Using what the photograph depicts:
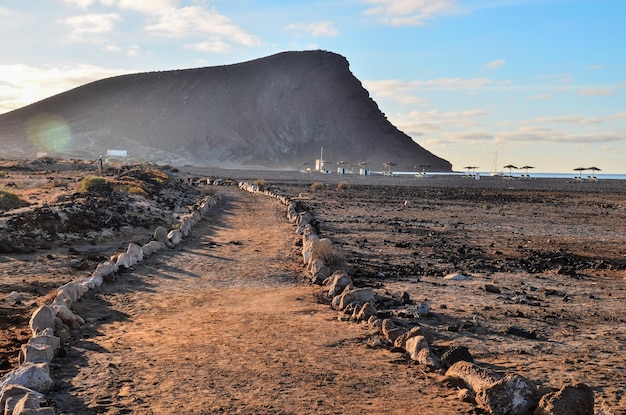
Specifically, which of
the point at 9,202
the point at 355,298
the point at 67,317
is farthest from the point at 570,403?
the point at 9,202

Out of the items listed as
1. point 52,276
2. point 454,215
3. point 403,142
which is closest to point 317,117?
point 403,142

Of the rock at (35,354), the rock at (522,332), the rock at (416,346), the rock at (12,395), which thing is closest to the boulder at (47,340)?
the rock at (35,354)

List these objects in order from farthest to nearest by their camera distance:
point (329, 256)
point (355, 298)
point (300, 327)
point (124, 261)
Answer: point (329, 256) < point (124, 261) < point (355, 298) < point (300, 327)

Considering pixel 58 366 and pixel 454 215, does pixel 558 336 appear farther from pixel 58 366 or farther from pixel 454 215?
pixel 454 215

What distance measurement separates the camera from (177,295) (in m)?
10.2

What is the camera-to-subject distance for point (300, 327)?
826 centimetres

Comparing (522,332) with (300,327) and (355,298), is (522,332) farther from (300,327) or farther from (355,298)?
(300,327)

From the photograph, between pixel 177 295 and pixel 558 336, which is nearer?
pixel 558 336

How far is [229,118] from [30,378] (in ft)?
558

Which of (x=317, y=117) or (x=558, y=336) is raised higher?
(x=317, y=117)

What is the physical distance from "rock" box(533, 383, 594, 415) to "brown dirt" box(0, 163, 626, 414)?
0.72 meters

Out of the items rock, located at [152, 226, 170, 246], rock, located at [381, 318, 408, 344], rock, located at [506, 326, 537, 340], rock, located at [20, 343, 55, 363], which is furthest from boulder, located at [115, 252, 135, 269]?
rock, located at [506, 326, 537, 340]

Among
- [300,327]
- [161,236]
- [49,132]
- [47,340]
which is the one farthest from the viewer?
[49,132]

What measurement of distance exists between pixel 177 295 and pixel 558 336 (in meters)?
5.81
